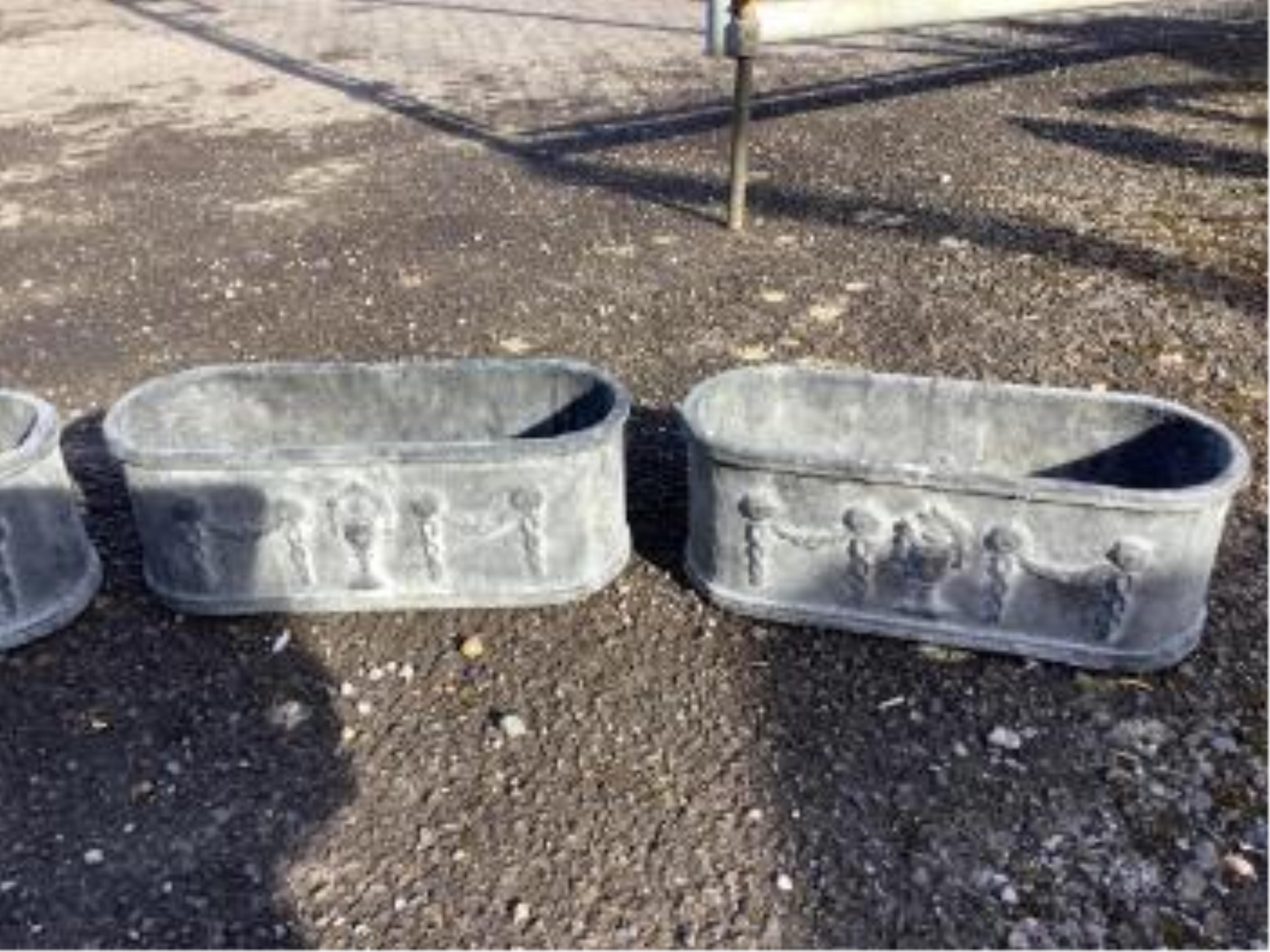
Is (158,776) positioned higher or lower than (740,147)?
lower

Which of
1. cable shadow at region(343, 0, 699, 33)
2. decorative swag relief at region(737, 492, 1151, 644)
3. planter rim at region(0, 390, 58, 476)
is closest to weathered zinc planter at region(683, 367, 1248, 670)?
decorative swag relief at region(737, 492, 1151, 644)

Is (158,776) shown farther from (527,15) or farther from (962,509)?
(527,15)

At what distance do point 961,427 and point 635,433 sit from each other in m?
1.56

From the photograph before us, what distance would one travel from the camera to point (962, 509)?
3.75 meters

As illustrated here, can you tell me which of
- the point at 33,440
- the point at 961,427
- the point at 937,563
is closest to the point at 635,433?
the point at 961,427

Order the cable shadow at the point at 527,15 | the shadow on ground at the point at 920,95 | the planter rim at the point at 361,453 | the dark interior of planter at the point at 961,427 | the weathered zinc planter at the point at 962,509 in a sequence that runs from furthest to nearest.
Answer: the cable shadow at the point at 527,15 < the shadow on ground at the point at 920,95 < the dark interior of planter at the point at 961,427 < the planter rim at the point at 361,453 < the weathered zinc planter at the point at 962,509

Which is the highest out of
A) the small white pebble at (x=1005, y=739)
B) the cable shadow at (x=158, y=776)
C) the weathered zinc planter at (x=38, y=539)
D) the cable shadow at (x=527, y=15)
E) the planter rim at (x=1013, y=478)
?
the cable shadow at (x=527, y=15)

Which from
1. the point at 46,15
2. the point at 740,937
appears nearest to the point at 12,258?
the point at 740,937

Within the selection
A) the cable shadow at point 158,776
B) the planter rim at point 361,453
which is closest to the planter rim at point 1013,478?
the planter rim at point 361,453

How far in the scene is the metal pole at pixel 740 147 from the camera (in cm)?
705

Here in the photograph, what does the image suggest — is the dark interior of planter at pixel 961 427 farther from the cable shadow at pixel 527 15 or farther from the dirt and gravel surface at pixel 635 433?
the cable shadow at pixel 527 15

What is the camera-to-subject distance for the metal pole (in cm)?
705

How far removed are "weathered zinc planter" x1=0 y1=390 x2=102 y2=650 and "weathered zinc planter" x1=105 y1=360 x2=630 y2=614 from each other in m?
0.24

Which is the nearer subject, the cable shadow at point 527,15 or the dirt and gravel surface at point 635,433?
the dirt and gravel surface at point 635,433
